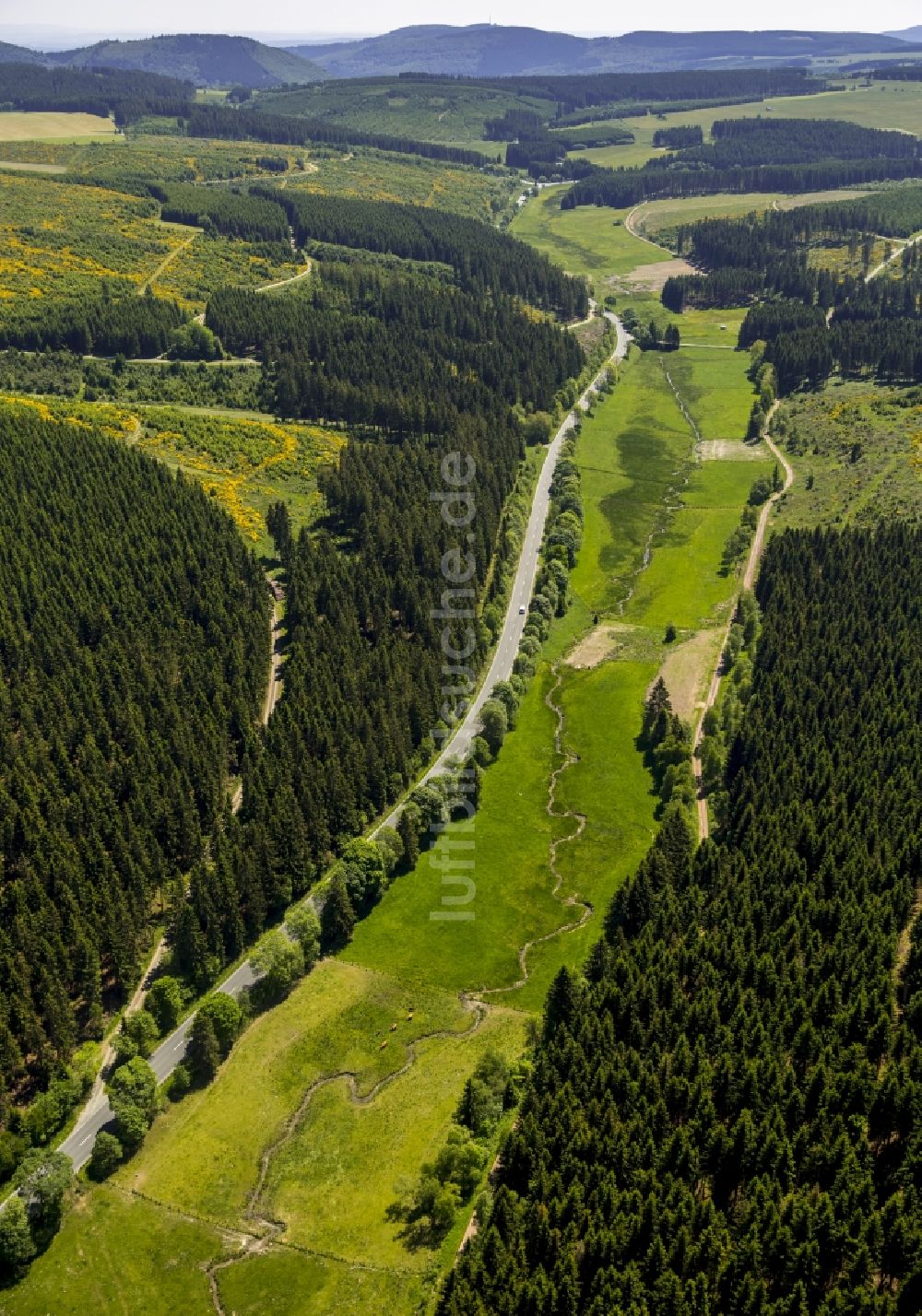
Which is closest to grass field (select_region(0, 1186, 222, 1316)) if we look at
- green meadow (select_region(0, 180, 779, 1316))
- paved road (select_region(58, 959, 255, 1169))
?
green meadow (select_region(0, 180, 779, 1316))

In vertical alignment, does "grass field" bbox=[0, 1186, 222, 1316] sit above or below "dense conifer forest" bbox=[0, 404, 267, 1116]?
below

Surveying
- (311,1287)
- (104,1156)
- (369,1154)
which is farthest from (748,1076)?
(104,1156)

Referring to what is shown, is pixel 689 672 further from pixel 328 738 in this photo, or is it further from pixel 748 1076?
pixel 748 1076

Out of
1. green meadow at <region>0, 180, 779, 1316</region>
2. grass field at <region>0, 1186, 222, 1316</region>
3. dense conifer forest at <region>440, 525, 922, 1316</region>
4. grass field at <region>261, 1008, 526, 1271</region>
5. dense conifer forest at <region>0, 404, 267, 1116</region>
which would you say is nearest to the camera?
dense conifer forest at <region>440, 525, 922, 1316</region>

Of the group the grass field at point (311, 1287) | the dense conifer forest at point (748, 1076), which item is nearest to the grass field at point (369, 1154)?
the grass field at point (311, 1287)

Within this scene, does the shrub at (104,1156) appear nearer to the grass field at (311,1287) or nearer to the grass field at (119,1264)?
the grass field at (119,1264)

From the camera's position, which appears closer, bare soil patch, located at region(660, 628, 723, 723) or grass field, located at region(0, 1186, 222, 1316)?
grass field, located at region(0, 1186, 222, 1316)

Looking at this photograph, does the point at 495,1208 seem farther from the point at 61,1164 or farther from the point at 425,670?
the point at 425,670

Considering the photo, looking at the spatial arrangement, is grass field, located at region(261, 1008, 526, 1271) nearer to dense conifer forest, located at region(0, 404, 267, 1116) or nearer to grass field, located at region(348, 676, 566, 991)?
grass field, located at region(348, 676, 566, 991)
